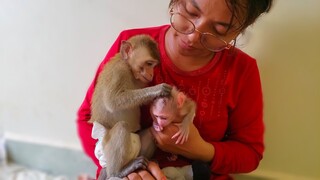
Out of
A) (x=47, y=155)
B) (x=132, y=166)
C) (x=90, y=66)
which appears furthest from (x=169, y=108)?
(x=47, y=155)

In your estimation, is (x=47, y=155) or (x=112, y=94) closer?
(x=112, y=94)

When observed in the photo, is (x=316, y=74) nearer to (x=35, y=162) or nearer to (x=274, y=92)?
(x=274, y=92)

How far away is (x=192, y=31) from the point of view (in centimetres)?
61

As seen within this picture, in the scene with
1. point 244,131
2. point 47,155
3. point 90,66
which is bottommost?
point 47,155

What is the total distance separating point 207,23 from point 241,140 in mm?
276

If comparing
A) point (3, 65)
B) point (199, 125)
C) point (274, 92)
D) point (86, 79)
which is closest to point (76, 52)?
point (86, 79)

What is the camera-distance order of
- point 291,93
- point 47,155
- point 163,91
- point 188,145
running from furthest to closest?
point 47,155, point 291,93, point 188,145, point 163,91

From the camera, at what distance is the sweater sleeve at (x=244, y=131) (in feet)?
2.39

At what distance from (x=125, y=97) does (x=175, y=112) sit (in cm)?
8

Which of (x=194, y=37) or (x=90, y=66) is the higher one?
(x=194, y=37)

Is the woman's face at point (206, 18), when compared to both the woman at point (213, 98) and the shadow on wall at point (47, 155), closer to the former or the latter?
the woman at point (213, 98)

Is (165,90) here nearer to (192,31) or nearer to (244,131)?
(192,31)

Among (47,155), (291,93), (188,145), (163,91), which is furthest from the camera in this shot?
(47,155)

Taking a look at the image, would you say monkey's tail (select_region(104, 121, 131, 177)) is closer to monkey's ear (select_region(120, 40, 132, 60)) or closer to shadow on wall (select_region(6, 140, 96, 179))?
monkey's ear (select_region(120, 40, 132, 60))
